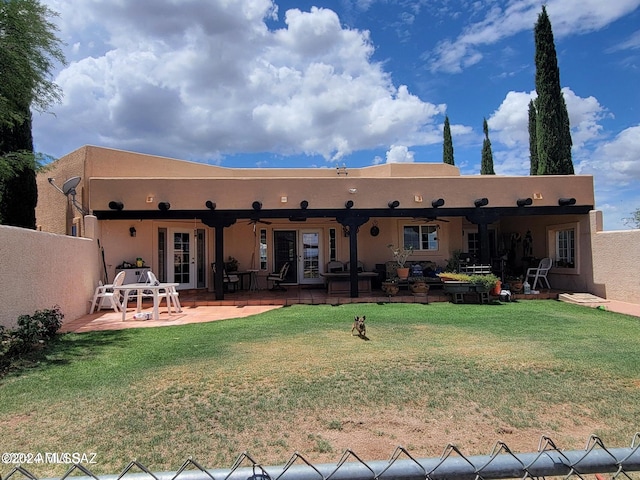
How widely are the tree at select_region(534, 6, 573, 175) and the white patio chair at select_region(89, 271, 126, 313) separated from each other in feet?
52.0

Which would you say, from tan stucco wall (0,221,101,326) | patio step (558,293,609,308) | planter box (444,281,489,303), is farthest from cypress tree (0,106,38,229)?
patio step (558,293,609,308)

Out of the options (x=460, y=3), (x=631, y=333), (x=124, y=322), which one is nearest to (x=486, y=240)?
(x=631, y=333)

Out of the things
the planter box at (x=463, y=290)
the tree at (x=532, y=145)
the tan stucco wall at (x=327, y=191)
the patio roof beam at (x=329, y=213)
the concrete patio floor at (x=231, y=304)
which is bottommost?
the concrete patio floor at (x=231, y=304)

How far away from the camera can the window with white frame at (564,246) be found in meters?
12.9

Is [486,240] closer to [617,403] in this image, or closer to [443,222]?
[443,222]

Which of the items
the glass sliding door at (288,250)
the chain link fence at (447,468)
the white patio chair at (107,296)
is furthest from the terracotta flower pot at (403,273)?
the chain link fence at (447,468)

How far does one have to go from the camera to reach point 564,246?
44.9ft

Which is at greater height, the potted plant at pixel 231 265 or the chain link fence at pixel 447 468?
the potted plant at pixel 231 265

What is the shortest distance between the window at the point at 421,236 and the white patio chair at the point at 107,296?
32.9 ft

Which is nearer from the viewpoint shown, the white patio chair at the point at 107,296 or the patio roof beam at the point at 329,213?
the white patio chair at the point at 107,296

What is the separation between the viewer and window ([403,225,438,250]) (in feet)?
50.4

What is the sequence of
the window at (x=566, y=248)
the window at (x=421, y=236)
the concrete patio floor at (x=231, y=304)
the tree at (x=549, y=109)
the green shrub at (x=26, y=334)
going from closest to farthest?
1. the green shrub at (x=26, y=334)
2. the concrete patio floor at (x=231, y=304)
3. the window at (x=566, y=248)
4. the window at (x=421, y=236)
5. the tree at (x=549, y=109)

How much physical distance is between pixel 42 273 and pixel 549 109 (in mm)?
17975

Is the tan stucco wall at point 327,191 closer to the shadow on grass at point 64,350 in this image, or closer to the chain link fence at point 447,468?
the shadow on grass at point 64,350
